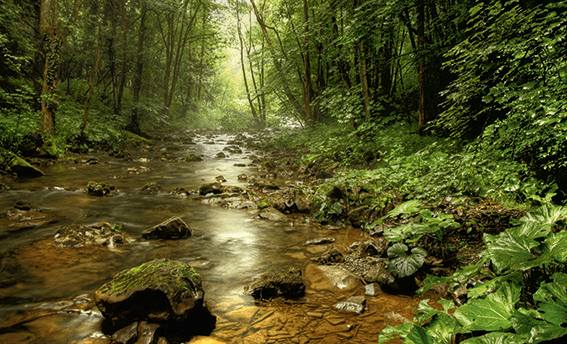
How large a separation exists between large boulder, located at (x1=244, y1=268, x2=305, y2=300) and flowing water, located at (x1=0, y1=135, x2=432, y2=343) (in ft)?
0.34

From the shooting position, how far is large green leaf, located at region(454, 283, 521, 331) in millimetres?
1444

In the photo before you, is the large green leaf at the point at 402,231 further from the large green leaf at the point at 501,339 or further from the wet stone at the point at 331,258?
the large green leaf at the point at 501,339

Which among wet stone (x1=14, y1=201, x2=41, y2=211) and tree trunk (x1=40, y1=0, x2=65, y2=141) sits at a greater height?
tree trunk (x1=40, y1=0, x2=65, y2=141)

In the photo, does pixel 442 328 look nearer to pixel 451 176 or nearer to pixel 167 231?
pixel 451 176

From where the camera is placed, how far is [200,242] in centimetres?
481

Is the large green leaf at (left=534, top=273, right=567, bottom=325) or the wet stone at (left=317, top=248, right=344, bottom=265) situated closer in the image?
the large green leaf at (left=534, top=273, right=567, bottom=325)

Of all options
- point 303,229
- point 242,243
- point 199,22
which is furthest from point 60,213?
point 199,22

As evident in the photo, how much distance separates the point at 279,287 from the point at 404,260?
58.5 inches

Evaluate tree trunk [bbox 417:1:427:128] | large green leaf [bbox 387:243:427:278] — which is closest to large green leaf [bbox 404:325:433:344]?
large green leaf [bbox 387:243:427:278]

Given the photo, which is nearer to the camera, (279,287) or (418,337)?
(418,337)

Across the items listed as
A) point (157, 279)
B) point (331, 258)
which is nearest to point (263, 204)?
point (331, 258)

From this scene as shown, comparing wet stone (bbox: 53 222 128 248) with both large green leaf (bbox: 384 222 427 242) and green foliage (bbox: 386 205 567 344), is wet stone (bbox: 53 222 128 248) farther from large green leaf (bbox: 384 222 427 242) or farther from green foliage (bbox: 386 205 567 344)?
green foliage (bbox: 386 205 567 344)

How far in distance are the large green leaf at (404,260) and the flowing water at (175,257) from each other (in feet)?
0.95

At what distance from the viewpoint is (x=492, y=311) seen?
152 cm
